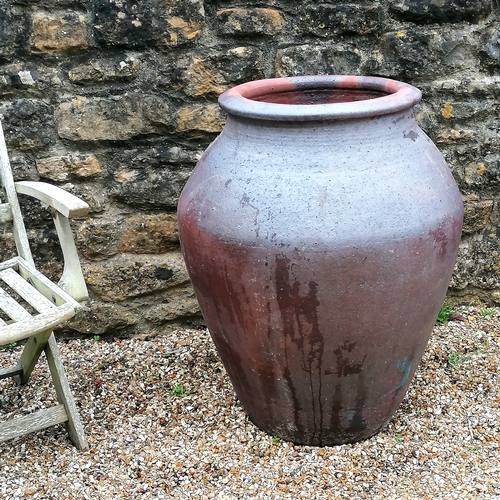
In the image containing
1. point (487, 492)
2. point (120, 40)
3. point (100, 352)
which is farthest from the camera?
point (100, 352)

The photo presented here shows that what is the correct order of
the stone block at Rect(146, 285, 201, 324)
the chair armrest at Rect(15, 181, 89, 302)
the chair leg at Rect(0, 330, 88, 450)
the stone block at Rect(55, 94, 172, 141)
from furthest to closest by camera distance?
the stone block at Rect(146, 285, 201, 324) → the stone block at Rect(55, 94, 172, 141) → the chair leg at Rect(0, 330, 88, 450) → the chair armrest at Rect(15, 181, 89, 302)

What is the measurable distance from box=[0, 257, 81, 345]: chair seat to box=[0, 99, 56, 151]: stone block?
505 mm

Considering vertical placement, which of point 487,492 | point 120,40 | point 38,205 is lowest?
point 487,492

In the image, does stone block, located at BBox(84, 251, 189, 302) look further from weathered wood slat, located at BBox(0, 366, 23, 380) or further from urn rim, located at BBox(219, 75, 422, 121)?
urn rim, located at BBox(219, 75, 422, 121)

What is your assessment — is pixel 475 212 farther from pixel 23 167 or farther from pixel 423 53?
pixel 23 167

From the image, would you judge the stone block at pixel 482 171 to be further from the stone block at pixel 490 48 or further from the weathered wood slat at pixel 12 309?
the weathered wood slat at pixel 12 309

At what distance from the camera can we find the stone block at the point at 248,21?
2.57 metres

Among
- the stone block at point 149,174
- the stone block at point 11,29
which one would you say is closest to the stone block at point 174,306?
the stone block at point 149,174

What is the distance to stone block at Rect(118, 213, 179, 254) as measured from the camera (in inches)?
112

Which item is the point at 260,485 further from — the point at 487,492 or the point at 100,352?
the point at 100,352

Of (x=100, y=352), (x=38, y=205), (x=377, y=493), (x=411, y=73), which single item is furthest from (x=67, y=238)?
(x=411, y=73)

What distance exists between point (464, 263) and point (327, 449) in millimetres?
1167

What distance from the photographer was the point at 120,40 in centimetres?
256

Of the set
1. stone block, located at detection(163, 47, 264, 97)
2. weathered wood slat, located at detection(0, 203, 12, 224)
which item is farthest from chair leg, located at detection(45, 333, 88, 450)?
stone block, located at detection(163, 47, 264, 97)
